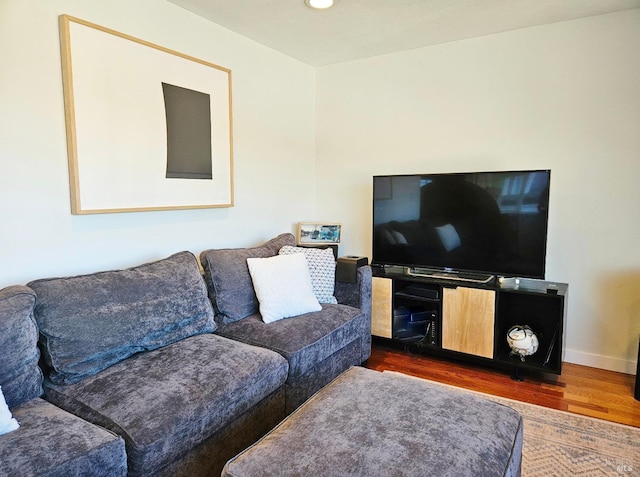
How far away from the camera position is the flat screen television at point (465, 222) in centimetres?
273

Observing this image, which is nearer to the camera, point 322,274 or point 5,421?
point 5,421

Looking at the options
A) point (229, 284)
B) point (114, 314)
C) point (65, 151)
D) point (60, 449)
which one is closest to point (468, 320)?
point (229, 284)

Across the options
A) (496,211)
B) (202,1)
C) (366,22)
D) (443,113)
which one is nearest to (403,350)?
(496,211)

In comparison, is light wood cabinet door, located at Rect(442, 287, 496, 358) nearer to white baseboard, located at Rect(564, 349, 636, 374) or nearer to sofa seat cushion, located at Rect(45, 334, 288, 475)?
white baseboard, located at Rect(564, 349, 636, 374)

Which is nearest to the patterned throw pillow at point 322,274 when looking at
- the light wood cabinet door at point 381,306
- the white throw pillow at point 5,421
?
the light wood cabinet door at point 381,306

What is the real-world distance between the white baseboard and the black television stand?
0.82 m

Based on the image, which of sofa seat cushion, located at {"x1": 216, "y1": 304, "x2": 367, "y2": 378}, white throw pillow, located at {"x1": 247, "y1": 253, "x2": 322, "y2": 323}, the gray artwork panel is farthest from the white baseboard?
the gray artwork panel

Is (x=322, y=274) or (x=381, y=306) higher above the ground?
(x=322, y=274)

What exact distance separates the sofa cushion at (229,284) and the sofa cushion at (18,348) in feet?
3.16

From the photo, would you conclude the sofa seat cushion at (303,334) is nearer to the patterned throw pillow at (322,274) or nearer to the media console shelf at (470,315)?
the patterned throw pillow at (322,274)

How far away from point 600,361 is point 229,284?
262 cm

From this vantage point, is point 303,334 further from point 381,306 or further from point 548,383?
point 548,383

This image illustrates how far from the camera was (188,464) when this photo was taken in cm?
158

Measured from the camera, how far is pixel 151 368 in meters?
1.81
